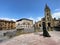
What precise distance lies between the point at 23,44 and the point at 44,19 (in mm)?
51365

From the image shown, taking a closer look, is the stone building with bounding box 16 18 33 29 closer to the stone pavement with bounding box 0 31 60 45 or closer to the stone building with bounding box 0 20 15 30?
the stone building with bounding box 0 20 15 30

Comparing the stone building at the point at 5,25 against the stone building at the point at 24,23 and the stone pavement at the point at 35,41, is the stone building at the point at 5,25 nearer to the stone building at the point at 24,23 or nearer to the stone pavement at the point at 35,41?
the stone building at the point at 24,23

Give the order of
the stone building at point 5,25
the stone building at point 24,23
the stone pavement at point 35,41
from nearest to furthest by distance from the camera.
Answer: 1. the stone pavement at point 35,41
2. the stone building at point 5,25
3. the stone building at point 24,23

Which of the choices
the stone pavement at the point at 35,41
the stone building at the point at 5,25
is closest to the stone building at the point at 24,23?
the stone building at the point at 5,25

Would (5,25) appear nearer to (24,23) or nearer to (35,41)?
(24,23)

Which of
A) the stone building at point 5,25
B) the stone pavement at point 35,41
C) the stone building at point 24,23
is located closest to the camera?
the stone pavement at point 35,41

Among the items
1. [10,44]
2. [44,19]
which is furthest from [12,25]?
[10,44]

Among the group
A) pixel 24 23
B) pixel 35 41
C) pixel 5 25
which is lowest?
pixel 35 41

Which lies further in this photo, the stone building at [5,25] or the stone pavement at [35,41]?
A: the stone building at [5,25]

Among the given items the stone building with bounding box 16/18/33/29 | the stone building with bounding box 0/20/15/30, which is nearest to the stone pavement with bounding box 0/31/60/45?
the stone building with bounding box 0/20/15/30

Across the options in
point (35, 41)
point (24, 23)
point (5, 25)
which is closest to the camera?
point (35, 41)

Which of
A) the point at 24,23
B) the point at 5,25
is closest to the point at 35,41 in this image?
the point at 5,25

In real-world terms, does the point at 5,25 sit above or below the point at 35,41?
above

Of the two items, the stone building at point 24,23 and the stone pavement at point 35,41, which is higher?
the stone building at point 24,23
